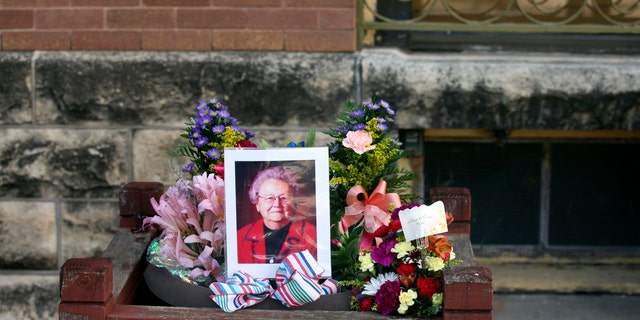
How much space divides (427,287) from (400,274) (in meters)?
0.11

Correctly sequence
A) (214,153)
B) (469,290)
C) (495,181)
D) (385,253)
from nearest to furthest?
1. (469,290)
2. (385,253)
3. (214,153)
4. (495,181)

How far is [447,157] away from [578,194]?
83 centimetres

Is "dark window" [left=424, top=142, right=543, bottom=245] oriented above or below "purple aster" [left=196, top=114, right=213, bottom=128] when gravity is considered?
below

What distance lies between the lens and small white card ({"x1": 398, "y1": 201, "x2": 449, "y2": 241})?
2.38 meters

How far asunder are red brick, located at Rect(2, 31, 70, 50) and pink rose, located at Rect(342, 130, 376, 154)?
230cm

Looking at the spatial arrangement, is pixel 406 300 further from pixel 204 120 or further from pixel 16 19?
pixel 16 19

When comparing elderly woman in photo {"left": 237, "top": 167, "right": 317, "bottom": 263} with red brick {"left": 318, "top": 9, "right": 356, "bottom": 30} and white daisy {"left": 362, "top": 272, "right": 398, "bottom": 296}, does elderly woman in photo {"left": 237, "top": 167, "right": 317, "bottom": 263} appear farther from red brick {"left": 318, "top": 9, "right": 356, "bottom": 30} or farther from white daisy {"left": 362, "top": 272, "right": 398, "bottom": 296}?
red brick {"left": 318, "top": 9, "right": 356, "bottom": 30}

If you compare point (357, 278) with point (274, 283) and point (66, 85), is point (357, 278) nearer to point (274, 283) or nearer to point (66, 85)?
point (274, 283)

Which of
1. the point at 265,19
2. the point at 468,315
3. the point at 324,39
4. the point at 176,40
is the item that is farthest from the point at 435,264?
the point at 176,40

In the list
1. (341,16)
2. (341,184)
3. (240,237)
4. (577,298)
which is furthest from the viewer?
(577,298)

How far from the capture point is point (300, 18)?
4223mm

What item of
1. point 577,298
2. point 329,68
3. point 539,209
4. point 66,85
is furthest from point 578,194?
point 66,85

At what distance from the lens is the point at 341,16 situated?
4.21 m

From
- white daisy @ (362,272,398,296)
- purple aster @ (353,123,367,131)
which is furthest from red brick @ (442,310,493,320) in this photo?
purple aster @ (353,123,367,131)
